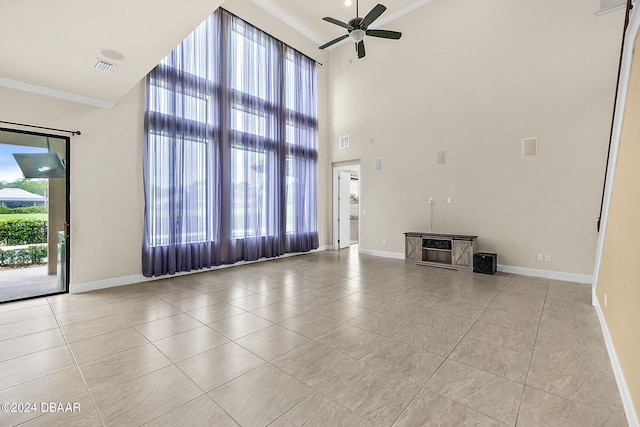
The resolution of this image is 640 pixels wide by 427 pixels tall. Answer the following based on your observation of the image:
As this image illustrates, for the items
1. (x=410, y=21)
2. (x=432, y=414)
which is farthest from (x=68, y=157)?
(x=410, y=21)

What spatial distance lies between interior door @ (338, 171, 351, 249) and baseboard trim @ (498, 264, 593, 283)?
4596 mm

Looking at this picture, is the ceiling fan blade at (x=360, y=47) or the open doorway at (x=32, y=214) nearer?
the open doorway at (x=32, y=214)

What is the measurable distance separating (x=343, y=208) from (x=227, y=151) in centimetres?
435

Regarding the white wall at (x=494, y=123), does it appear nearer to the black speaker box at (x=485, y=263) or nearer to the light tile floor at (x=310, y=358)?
the black speaker box at (x=485, y=263)

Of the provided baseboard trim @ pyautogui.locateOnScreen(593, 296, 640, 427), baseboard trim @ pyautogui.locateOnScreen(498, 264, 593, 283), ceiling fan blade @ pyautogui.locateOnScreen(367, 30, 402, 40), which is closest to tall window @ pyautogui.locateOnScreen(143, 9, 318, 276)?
ceiling fan blade @ pyautogui.locateOnScreen(367, 30, 402, 40)

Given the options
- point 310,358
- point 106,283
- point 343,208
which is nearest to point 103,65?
point 106,283

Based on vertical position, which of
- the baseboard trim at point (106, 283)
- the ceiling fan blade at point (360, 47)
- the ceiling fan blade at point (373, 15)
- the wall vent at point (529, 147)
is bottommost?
the baseboard trim at point (106, 283)

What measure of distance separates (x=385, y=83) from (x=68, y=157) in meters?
7.18

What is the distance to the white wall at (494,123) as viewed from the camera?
5.07 metres

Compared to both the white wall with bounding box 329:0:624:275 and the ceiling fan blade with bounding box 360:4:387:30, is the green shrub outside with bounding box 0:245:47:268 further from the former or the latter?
the white wall with bounding box 329:0:624:275

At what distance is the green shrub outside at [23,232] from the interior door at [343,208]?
6.93 metres

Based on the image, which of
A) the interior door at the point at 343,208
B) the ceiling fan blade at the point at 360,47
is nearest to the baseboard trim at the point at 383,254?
the interior door at the point at 343,208

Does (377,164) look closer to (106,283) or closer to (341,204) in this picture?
(341,204)

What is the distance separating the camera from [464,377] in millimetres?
2289
